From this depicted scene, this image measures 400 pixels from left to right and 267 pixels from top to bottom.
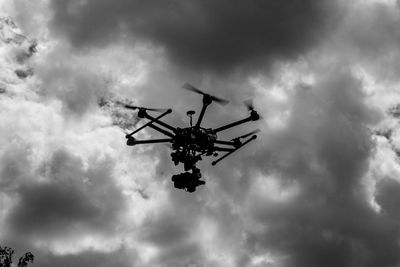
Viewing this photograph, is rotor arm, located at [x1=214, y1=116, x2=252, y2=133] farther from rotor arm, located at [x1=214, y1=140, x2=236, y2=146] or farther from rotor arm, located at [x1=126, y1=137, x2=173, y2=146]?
rotor arm, located at [x1=126, y1=137, x2=173, y2=146]

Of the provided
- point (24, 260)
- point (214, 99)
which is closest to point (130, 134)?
point (214, 99)

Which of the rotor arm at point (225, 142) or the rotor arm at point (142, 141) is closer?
the rotor arm at point (142, 141)

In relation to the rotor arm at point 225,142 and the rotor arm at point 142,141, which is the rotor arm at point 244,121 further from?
the rotor arm at point 142,141

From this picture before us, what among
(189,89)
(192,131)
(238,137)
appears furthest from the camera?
(238,137)

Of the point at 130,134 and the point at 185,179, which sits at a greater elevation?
the point at 130,134

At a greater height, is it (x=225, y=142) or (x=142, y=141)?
(x=225, y=142)

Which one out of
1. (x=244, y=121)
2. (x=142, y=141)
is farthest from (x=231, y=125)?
(x=142, y=141)

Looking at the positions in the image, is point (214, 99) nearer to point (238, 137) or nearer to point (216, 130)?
point (216, 130)

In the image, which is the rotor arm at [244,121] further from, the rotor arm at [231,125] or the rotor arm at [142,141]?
the rotor arm at [142,141]

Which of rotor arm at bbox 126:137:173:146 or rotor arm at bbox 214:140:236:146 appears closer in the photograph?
rotor arm at bbox 126:137:173:146

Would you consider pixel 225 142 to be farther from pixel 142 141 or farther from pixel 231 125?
pixel 142 141

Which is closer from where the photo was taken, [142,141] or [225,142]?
[142,141]
